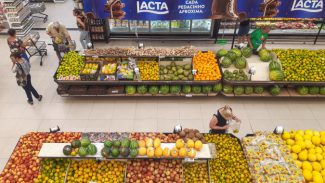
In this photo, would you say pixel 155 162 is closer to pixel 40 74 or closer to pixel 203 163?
pixel 203 163

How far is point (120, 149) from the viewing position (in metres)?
4.34

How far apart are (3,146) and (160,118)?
12.0 ft

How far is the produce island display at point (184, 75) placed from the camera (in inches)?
275

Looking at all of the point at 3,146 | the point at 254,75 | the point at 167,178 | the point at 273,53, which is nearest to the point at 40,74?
the point at 3,146

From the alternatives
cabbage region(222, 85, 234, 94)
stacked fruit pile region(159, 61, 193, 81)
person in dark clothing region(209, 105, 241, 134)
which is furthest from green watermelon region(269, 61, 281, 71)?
person in dark clothing region(209, 105, 241, 134)

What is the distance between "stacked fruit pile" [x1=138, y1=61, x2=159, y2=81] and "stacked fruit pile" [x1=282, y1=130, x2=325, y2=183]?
3433mm

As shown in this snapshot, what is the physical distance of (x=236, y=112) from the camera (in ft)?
22.8

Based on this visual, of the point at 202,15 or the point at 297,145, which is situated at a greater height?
the point at 202,15

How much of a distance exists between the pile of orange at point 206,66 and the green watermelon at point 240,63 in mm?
540

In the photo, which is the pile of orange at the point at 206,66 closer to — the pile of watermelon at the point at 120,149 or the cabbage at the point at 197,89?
the cabbage at the point at 197,89

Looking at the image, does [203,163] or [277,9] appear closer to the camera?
[203,163]

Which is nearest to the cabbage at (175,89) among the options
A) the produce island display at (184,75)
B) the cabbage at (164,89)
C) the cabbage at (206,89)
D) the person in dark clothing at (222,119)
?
the produce island display at (184,75)

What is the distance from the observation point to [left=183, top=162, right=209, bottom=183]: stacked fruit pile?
14.9 ft

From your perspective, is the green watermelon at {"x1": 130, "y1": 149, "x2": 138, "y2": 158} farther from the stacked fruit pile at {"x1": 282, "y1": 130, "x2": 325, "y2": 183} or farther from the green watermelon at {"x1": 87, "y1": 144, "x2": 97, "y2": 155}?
the stacked fruit pile at {"x1": 282, "y1": 130, "x2": 325, "y2": 183}
